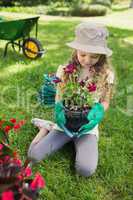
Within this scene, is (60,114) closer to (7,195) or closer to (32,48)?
(7,195)

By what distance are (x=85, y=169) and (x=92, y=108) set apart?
0.42 m

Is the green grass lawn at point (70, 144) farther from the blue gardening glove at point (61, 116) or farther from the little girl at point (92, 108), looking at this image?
the blue gardening glove at point (61, 116)

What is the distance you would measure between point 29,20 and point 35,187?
4034 mm

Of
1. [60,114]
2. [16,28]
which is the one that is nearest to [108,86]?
[60,114]

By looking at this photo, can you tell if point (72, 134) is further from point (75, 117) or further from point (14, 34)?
point (14, 34)

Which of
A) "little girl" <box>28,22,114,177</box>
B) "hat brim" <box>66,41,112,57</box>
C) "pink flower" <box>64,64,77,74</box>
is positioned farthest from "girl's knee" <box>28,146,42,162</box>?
"hat brim" <box>66,41,112,57</box>

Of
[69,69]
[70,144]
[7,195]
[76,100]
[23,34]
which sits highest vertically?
[7,195]

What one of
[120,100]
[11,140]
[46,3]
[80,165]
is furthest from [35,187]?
[46,3]

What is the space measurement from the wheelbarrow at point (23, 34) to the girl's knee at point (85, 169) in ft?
8.72

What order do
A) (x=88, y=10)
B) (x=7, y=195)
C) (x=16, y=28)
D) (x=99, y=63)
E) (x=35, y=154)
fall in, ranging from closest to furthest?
(x=7, y=195), (x=35, y=154), (x=99, y=63), (x=16, y=28), (x=88, y=10)

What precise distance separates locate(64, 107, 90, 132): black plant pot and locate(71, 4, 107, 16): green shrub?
486 inches

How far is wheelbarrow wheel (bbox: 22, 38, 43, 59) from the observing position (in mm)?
5371

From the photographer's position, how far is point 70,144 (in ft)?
11.0

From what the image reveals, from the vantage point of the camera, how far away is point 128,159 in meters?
3.21
